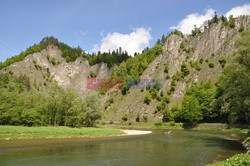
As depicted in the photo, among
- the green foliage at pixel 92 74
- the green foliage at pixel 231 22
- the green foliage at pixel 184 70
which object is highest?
the green foliage at pixel 231 22

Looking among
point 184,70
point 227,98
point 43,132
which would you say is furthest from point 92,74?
point 43,132

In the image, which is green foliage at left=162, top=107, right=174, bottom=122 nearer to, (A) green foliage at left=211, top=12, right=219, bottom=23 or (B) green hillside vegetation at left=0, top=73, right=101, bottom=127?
(B) green hillside vegetation at left=0, top=73, right=101, bottom=127

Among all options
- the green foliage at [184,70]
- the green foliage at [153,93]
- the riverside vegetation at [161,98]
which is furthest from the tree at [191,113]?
the green foliage at [184,70]

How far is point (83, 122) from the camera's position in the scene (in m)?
71.4

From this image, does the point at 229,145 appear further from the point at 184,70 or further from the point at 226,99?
the point at 184,70

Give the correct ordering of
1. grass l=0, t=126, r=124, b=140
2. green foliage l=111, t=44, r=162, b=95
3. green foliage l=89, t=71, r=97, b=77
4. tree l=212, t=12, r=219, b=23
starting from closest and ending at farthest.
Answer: grass l=0, t=126, r=124, b=140
tree l=212, t=12, r=219, b=23
green foliage l=111, t=44, r=162, b=95
green foliage l=89, t=71, r=97, b=77

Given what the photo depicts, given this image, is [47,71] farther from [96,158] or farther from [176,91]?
[96,158]

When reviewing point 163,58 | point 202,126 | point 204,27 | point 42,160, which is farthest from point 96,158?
point 204,27

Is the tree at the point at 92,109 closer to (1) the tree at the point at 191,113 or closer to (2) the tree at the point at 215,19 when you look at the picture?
(1) the tree at the point at 191,113

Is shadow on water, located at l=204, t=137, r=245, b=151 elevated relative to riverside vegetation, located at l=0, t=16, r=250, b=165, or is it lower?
lower

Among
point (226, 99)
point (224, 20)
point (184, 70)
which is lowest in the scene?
point (226, 99)

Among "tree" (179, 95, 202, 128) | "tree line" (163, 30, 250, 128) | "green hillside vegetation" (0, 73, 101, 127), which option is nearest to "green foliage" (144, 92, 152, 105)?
"tree line" (163, 30, 250, 128)

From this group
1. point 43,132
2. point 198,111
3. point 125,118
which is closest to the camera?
point 43,132

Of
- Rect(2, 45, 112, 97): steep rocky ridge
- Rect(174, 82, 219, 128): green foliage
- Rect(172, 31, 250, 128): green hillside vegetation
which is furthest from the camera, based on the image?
Rect(2, 45, 112, 97): steep rocky ridge
